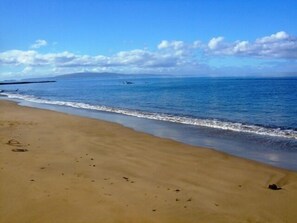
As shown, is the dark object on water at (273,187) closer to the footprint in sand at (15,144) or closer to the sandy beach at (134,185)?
the sandy beach at (134,185)

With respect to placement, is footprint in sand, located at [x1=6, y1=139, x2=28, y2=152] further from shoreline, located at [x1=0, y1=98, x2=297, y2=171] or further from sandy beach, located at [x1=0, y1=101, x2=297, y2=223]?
shoreline, located at [x1=0, y1=98, x2=297, y2=171]

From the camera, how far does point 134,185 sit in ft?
29.5

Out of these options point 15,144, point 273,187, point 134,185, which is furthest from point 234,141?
point 15,144

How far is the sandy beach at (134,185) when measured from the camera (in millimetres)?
7172

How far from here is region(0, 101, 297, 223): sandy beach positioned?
717cm

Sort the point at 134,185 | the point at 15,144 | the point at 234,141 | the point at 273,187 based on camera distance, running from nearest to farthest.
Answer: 1. the point at 134,185
2. the point at 273,187
3. the point at 15,144
4. the point at 234,141

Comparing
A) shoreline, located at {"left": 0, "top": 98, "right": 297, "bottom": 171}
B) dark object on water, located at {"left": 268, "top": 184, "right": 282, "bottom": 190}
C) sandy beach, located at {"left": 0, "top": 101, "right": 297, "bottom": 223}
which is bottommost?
shoreline, located at {"left": 0, "top": 98, "right": 297, "bottom": 171}

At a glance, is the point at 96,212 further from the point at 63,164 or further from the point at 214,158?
the point at 214,158

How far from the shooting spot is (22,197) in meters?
7.88

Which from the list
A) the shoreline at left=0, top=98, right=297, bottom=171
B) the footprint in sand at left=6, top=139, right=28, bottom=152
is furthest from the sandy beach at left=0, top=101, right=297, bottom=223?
the shoreline at left=0, top=98, right=297, bottom=171

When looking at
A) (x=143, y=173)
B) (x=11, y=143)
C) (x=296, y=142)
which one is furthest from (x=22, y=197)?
(x=296, y=142)

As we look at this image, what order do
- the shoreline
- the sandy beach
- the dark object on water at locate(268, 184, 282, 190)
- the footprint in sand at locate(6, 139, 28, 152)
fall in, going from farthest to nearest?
the shoreline → the footprint in sand at locate(6, 139, 28, 152) → the dark object on water at locate(268, 184, 282, 190) → the sandy beach

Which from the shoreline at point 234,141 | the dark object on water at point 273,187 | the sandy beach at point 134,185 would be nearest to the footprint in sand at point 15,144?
the sandy beach at point 134,185

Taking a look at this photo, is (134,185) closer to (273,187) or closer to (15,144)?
(273,187)
